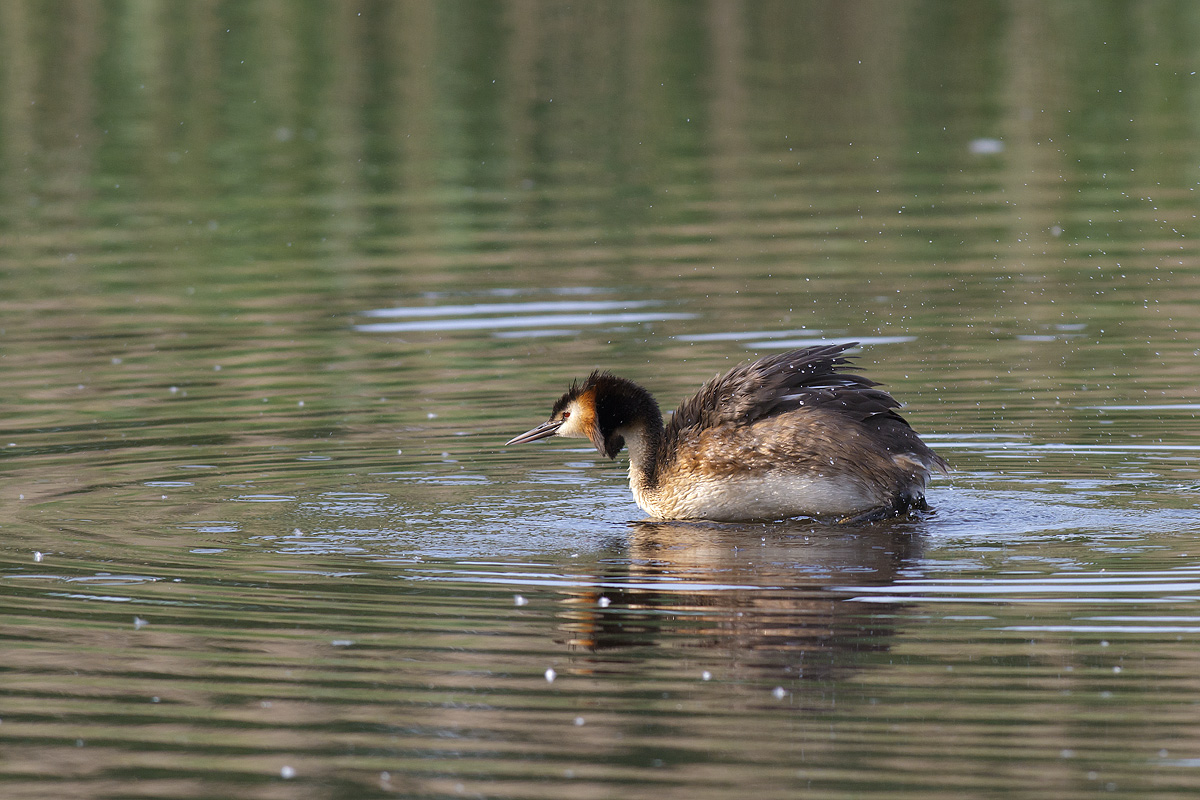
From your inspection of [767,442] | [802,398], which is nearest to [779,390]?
[802,398]

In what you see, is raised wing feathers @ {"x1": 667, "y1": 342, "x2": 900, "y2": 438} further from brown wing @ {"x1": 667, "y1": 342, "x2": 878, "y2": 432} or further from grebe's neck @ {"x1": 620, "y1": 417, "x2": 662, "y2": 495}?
grebe's neck @ {"x1": 620, "y1": 417, "x2": 662, "y2": 495}

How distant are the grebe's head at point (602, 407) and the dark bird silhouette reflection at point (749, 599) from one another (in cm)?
80

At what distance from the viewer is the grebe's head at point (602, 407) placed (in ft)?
35.2

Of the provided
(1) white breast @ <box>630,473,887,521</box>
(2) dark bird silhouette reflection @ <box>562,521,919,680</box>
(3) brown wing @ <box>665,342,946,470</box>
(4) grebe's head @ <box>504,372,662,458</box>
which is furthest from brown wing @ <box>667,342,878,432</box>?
(2) dark bird silhouette reflection @ <box>562,521,919,680</box>

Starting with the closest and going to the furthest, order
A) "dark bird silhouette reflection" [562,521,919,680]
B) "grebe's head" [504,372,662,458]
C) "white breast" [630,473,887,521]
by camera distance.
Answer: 1. "dark bird silhouette reflection" [562,521,919,680]
2. "white breast" [630,473,887,521]
3. "grebe's head" [504,372,662,458]

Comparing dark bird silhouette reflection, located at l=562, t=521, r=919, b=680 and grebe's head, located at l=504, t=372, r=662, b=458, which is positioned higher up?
grebe's head, located at l=504, t=372, r=662, b=458

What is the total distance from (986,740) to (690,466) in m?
3.99

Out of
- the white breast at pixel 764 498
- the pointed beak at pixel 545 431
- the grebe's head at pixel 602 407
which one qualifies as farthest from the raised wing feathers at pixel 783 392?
the pointed beak at pixel 545 431

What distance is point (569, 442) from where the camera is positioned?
12672 millimetres

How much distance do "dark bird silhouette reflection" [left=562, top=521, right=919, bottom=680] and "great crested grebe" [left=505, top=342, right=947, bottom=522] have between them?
7.1 inches

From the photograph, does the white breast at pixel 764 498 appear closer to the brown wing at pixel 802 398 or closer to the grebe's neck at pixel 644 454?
the grebe's neck at pixel 644 454

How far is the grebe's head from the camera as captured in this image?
1074cm

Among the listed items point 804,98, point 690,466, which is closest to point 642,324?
point 690,466

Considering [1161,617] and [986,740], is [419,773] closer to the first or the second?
[986,740]
